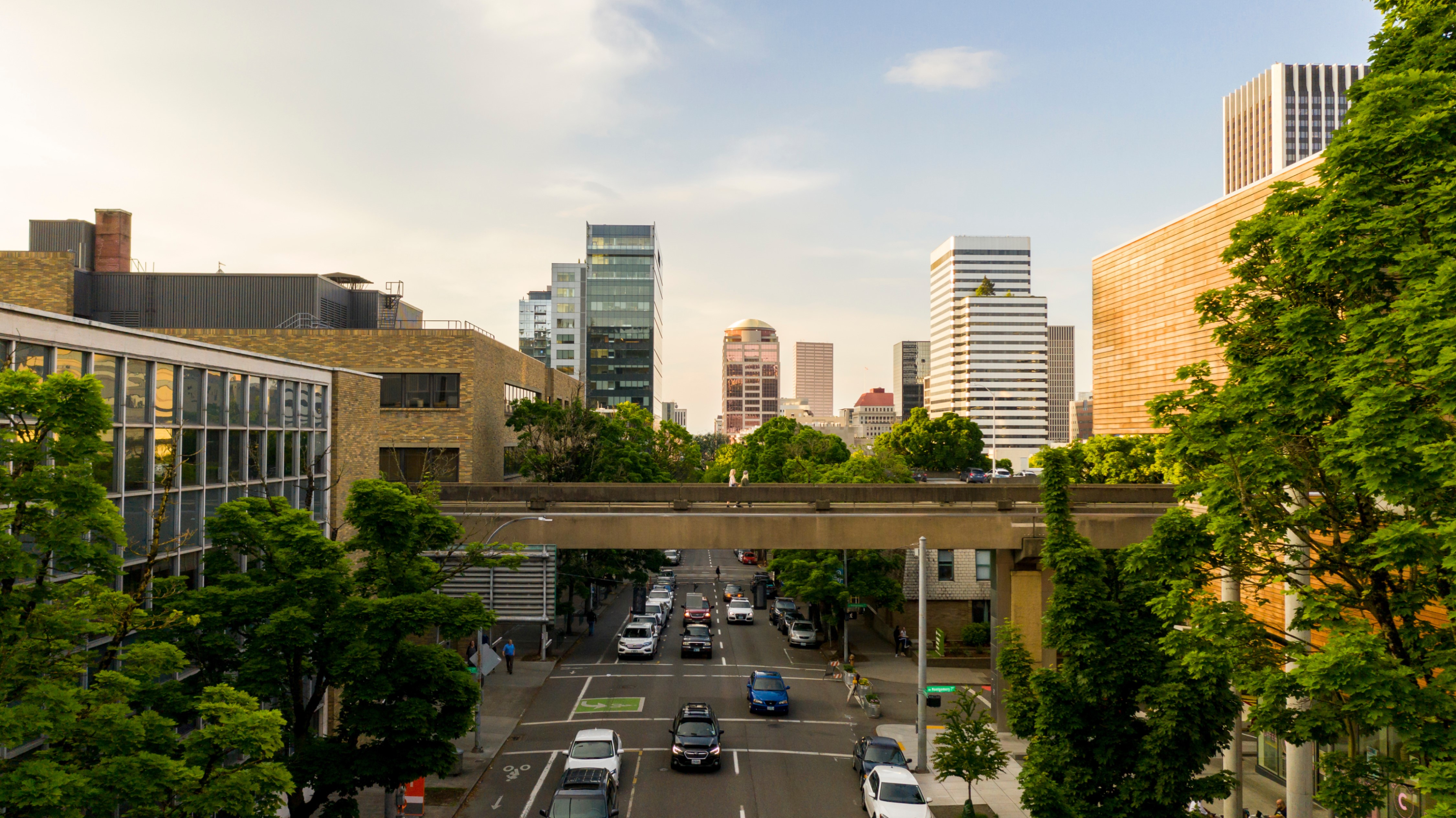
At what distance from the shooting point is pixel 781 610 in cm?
5600

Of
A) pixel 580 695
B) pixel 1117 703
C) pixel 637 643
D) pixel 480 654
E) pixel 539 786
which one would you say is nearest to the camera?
pixel 1117 703

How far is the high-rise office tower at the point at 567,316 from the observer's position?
182m

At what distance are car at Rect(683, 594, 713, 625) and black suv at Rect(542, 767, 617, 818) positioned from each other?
28069 millimetres

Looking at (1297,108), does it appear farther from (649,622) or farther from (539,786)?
(539,786)

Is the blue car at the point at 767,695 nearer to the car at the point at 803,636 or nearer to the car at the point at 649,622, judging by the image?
the car at the point at 649,622

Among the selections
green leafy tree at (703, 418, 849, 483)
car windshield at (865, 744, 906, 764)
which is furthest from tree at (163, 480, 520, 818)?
green leafy tree at (703, 418, 849, 483)

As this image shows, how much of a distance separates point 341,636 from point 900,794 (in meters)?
14.5

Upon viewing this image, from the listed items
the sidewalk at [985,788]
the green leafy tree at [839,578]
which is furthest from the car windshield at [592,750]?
the green leafy tree at [839,578]

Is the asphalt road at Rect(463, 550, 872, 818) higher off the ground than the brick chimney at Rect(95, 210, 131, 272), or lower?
lower

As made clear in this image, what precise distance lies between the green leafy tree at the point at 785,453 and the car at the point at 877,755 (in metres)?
36.3

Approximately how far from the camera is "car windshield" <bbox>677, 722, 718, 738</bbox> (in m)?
27.5

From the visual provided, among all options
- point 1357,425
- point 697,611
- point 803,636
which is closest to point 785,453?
point 697,611

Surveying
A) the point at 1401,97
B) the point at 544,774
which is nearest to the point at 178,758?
the point at 544,774

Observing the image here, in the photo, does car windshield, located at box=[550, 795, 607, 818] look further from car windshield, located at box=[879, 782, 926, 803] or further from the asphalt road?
car windshield, located at box=[879, 782, 926, 803]
